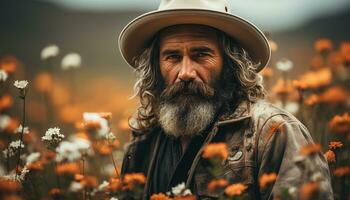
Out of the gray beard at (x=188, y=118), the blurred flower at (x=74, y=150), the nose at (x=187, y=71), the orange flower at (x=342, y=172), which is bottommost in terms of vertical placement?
the orange flower at (x=342, y=172)

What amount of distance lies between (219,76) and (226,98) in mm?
174

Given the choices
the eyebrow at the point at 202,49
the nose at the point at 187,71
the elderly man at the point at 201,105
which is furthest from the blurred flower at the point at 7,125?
the eyebrow at the point at 202,49

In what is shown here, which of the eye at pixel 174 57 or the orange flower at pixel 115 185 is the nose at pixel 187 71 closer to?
the eye at pixel 174 57

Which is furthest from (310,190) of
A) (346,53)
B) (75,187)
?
(346,53)

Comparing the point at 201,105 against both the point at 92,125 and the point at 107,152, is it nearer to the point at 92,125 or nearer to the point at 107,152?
the point at 107,152

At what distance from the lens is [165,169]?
4.81 m

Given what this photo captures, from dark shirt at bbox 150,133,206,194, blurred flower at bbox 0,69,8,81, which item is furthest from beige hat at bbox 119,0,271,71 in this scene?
blurred flower at bbox 0,69,8,81

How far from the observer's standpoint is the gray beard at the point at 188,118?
471 centimetres

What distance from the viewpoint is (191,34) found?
4.85 m

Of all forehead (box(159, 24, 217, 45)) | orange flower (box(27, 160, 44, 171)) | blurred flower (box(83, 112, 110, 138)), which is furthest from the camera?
forehead (box(159, 24, 217, 45))

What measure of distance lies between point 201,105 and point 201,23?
554mm

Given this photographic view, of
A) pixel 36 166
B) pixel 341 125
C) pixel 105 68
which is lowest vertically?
pixel 341 125

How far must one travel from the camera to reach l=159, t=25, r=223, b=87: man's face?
4.76 meters

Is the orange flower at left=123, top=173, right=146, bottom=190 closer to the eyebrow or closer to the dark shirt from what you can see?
the dark shirt
